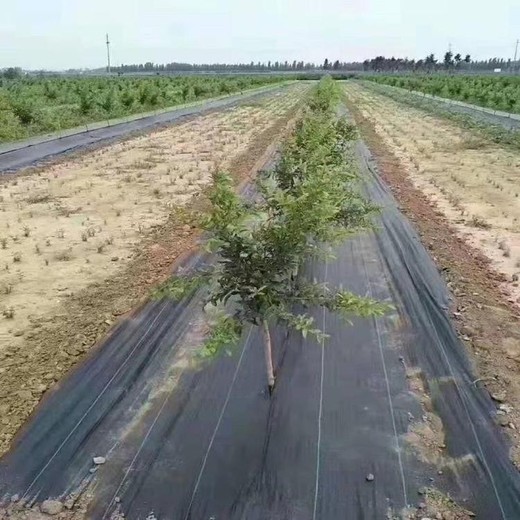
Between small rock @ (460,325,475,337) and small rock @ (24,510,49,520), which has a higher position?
small rock @ (460,325,475,337)

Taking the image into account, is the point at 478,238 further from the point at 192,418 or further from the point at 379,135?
the point at 379,135

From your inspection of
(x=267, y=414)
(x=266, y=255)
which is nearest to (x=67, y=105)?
(x=266, y=255)

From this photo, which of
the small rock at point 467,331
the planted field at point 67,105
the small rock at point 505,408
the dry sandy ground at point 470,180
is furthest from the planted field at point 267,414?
the planted field at point 67,105

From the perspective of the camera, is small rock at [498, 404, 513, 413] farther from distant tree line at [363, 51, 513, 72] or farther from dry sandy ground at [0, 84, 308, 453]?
distant tree line at [363, 51, 513, 72]

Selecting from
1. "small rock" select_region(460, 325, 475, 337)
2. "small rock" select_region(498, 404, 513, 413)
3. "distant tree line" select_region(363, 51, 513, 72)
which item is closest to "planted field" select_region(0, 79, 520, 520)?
"small rock" select_region(498, 404, 513, 413)

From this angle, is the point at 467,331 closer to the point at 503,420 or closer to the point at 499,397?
the point at 499,397

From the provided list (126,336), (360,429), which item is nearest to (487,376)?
(360,429)

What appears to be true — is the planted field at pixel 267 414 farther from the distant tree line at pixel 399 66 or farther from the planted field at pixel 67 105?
the distant tree line at pixel 399 66
